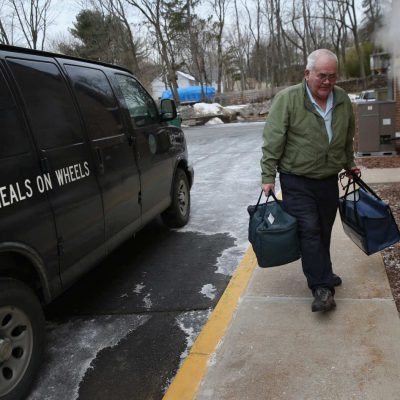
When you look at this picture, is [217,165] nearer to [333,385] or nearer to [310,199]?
[310,199]

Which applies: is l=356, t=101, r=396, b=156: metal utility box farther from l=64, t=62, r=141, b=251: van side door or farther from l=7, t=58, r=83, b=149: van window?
l=7, t=58, r=83, b=149: van window

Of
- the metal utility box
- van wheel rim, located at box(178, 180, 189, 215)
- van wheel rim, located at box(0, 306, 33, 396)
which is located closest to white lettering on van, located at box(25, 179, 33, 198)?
van wheel rim, located at box(0, 306, 33, 396)

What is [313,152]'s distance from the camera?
3146 mm

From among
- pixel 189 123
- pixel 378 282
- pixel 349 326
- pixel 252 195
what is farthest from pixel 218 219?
pixel 189 123

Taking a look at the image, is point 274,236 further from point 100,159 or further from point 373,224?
point 100,159

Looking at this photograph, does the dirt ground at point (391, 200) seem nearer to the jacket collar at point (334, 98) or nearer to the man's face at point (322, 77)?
the jacket collar at point (334, 98)

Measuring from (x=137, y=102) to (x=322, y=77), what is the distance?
2.46m

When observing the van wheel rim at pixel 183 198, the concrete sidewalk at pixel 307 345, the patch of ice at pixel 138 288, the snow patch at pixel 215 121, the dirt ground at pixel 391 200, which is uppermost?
the van wheel rim at pixel 183 198

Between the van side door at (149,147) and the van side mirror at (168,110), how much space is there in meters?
0.10

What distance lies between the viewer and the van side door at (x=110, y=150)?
3768mm

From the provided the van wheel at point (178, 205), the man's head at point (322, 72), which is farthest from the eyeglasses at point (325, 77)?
the van wheel at point (178, 205)

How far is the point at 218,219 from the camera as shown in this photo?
243 inches

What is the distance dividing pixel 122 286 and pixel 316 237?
1903mm

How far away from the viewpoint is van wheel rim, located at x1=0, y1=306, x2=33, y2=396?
102 inches
